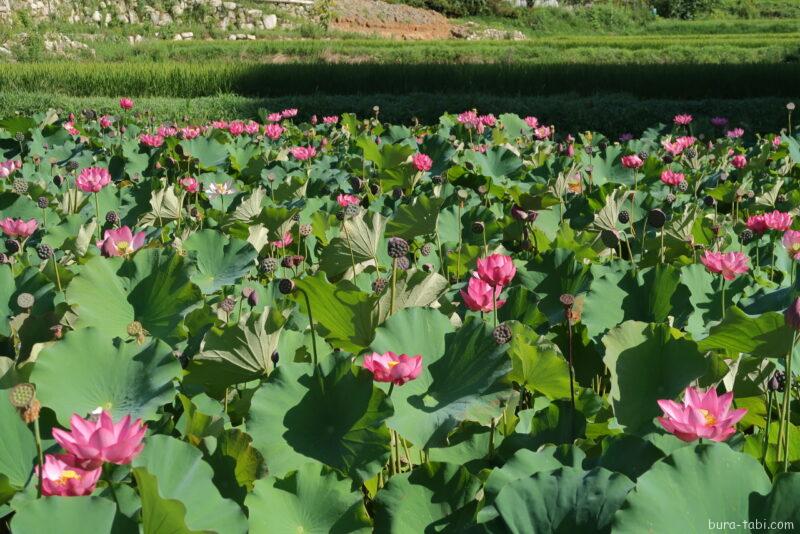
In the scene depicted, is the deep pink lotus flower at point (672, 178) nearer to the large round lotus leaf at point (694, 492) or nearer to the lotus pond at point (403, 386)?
the lotus pond at point (403, 386)

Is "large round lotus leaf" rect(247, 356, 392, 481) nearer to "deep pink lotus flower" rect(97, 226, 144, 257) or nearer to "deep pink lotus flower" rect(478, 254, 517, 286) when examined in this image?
"deep pink lotus flower" rect(478, 254, 517, 286)

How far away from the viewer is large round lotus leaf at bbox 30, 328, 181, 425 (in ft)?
3.53

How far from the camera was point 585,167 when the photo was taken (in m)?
3.00

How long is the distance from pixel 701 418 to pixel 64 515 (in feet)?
2.06

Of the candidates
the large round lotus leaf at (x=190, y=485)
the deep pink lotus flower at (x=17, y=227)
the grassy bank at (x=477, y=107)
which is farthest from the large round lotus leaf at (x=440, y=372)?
the grassy bank at (x=477, y=107)

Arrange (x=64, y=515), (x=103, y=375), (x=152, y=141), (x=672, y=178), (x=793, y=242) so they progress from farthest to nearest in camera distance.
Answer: (x=152, y=141)
(x=672, y=178)
(x=793, y=242)
(x=103, y=375)
(x=64, y=515)

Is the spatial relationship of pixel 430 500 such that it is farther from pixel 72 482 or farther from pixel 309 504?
pixel 72 482

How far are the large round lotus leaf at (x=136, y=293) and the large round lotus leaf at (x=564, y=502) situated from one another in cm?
76

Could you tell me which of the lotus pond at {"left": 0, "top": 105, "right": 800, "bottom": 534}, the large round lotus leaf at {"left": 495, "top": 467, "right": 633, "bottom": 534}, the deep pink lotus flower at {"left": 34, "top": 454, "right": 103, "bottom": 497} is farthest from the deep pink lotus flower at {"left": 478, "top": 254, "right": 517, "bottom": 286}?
the deep pink lotus flower at {"left": 34, "top": 454, "right": 103, "bottom": 497}

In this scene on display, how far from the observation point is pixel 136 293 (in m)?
1.44

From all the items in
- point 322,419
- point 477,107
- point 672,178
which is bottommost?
point 477,107

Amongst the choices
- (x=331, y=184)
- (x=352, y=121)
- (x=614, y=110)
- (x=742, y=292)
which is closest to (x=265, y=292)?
(x=742, y=292)

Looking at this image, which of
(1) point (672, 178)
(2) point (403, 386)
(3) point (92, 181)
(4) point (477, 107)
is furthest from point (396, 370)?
(4) point (477, 107)

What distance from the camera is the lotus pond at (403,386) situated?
30.5 inches
